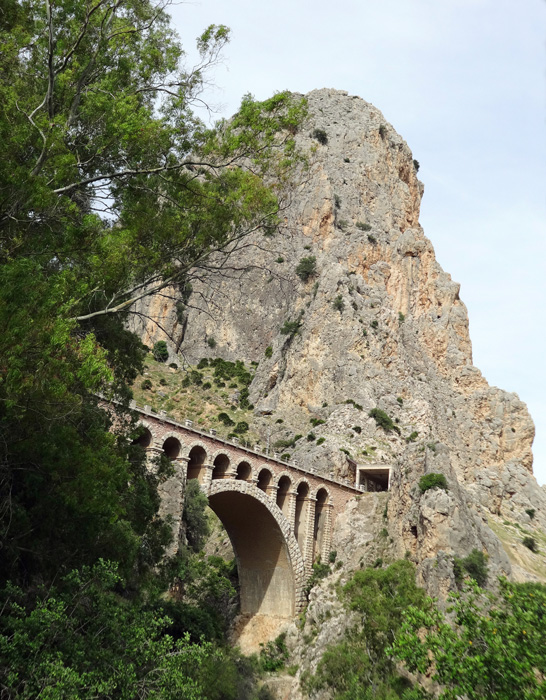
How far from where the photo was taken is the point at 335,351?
2571 inches

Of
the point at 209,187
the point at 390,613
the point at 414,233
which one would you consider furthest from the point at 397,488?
the point at 414,233

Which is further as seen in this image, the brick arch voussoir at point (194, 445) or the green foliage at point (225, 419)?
the green foliage at point (225, 419)

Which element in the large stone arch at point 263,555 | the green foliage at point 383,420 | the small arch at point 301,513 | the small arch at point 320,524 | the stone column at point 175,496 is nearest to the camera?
the stone column at point 175,496

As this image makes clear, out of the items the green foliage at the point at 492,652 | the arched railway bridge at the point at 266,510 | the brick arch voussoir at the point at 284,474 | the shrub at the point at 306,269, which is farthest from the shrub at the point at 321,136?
the green foliage at the point at 492,652

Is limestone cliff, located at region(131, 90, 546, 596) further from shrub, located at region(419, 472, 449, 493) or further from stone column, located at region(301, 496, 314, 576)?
stone column, located at region(301, 496, 314, 576)

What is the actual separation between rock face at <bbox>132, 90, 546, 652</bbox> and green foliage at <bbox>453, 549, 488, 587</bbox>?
5.21 feet

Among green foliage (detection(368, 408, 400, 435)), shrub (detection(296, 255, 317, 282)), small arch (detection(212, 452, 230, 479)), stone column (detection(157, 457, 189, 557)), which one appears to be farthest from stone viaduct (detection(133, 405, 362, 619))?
shrub (detection(296, 255, 317, 282))

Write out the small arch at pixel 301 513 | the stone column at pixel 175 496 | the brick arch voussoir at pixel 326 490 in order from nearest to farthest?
the stone column at pixel 175 496
the small arch at pixel 301 513
the brick arch voussoir at pixel 326 490

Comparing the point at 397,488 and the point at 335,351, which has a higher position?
the point at 335,351

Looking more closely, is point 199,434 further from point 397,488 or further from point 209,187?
point 209,187

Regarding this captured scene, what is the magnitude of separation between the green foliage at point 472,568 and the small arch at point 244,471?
1471cm

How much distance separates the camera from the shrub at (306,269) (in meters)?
74.3

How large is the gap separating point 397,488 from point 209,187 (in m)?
33.0

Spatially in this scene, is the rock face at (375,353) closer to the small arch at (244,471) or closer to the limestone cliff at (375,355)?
the limestone cliff at (375,355)
